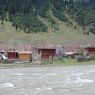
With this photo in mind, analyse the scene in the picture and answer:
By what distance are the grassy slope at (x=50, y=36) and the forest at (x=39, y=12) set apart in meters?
2.48

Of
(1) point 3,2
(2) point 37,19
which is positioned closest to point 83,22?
(2) point 37,19

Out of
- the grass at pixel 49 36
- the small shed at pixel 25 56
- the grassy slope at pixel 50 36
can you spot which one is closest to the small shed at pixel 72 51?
the small shed at pixel 25 56

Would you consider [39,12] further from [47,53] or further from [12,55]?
[12,55]

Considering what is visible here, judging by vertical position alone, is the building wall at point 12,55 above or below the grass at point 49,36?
above

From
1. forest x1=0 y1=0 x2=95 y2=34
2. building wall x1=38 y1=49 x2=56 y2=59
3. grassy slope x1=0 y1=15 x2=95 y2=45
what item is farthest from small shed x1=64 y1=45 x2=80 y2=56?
forest x1=0 y1=0 x2=95 y2=34

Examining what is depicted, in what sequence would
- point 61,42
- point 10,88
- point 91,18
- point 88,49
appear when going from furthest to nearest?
point 91,18
point 61,42
point 88,49
point 10,88

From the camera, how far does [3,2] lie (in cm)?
13575

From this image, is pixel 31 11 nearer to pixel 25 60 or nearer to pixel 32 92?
pixel 25 60

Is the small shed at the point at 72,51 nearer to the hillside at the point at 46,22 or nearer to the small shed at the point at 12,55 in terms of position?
the small shed at the point at 12,55

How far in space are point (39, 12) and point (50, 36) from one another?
21.2 metres

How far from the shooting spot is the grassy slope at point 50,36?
4144 inches

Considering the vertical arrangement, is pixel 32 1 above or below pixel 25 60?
above

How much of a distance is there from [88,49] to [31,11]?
70.8 metres

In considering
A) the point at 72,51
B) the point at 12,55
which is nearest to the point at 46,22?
the point at 72,51
